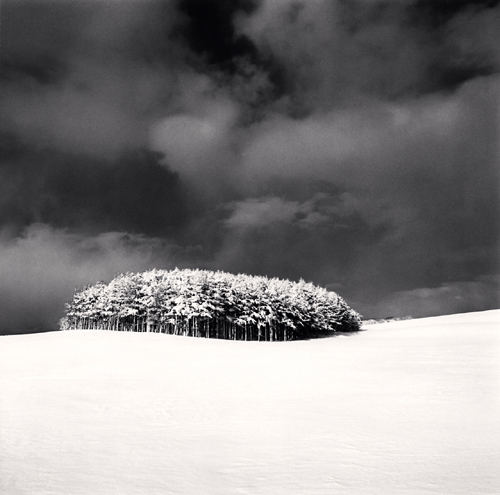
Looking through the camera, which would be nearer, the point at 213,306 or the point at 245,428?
the point at 245,428

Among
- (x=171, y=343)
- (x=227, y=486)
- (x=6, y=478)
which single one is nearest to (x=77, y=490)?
(x=6, y=478)

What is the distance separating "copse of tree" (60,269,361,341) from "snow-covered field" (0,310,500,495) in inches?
1875

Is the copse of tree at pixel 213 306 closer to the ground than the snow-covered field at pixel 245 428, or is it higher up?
higher up

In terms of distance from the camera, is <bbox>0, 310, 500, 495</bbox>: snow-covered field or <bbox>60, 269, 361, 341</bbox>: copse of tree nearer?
<bbox>0, 310, 500, 495</bbox>: snow-covered field

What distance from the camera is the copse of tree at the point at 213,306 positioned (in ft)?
245

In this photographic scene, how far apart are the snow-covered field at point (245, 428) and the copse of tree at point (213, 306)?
4763cm

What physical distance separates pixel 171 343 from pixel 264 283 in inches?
1715

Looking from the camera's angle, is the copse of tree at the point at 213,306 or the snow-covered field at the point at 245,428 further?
the copse of tree at the point at 213,306

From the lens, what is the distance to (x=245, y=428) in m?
12.3

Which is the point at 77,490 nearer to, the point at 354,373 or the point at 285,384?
the point at 285,384

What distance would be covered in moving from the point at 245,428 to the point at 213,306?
61828 mm

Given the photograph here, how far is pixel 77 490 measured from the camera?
677cm

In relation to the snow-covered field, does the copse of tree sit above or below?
above

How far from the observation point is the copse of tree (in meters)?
74.8
